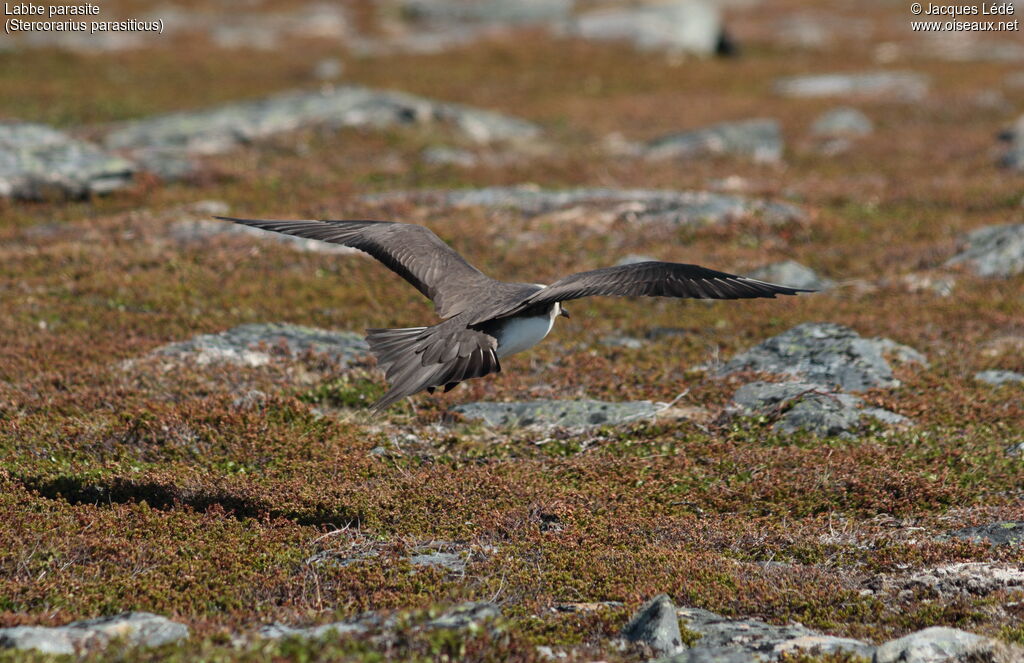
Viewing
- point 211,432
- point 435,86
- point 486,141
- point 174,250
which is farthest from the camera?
point 435,86

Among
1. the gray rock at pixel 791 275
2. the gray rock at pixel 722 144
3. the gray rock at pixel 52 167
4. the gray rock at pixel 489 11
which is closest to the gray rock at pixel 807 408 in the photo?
the gray rock at pixel 791 275

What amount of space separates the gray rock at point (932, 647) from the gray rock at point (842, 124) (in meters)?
27.2

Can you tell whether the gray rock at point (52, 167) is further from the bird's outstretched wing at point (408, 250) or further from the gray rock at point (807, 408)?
the gray rock at point (807, 408)

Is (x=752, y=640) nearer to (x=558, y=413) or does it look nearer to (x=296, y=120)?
(x=558, y=413)

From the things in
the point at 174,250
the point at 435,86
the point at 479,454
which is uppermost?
the point at 435,86

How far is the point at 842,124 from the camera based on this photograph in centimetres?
3338

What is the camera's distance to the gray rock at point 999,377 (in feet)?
44.9

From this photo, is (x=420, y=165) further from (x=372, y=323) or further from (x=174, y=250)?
(x=372, y=323)

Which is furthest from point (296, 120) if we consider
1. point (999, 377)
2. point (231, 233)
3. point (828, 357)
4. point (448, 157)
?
point (999, 377)

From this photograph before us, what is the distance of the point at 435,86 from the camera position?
3947 centimetres

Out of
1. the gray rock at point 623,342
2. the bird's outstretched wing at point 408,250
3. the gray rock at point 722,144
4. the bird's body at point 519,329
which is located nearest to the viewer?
the bird's body at point 519,329

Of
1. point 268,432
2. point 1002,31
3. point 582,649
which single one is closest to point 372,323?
point 268,432

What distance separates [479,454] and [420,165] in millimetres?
16480

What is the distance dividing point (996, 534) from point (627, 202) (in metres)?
13.7
